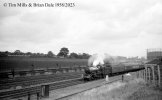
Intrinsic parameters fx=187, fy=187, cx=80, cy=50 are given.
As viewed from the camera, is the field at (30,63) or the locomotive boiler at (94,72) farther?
the field at (30,63)

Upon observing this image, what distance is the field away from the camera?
27722 mm

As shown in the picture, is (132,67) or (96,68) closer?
(96,68)

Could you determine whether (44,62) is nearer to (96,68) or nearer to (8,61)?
(8,61)

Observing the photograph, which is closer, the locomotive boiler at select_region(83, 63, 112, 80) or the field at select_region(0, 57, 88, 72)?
the locomotive boiler at select_region(83, 63, 112, 80)

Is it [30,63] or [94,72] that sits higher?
[30,63]

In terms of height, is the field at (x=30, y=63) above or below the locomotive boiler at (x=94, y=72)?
above

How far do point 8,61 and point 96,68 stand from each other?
523 inches

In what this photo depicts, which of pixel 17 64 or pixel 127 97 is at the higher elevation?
pixel 17 64

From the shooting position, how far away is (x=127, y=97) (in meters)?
14.2

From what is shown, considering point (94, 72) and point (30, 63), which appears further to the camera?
point (30, 63)

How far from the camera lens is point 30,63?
109 ft

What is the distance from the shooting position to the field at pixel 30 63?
91.0ft

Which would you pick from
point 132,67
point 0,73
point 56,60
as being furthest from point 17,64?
point 132,67

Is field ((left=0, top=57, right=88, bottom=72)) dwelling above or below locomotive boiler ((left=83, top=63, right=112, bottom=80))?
above
